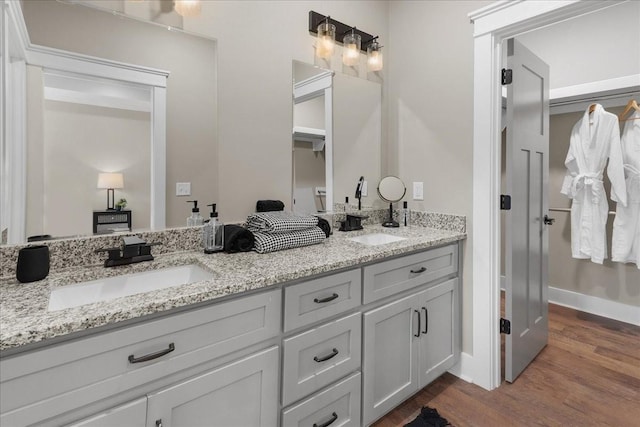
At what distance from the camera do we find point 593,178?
2600 millimetres

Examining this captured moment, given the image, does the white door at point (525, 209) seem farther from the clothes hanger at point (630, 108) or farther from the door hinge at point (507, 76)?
the clothes hanger at point (630, 108)

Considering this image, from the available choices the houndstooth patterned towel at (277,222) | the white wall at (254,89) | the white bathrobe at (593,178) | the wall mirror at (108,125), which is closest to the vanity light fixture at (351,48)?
the white wall at (254,89)

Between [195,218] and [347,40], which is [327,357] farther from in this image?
[347,40]

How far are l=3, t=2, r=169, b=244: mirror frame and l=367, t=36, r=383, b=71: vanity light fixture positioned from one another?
1.40 m

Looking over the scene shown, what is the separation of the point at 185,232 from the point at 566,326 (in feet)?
10.2

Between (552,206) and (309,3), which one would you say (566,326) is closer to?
(552,206)

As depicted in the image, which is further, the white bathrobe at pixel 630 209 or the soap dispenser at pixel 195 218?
the white bathrobe at pixel 630 209

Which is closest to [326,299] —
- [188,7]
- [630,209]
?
[188,7]

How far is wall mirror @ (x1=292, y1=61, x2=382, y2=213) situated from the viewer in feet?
6.51

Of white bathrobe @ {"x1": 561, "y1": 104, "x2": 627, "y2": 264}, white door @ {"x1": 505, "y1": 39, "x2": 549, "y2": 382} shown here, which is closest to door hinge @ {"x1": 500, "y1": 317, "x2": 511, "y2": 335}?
white door @ {"x1": 505, "y1": 39, "x2": 549, "y2": 382}

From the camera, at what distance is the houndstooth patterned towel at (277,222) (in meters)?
1.55

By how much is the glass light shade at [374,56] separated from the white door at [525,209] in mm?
793

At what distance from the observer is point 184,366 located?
954mm

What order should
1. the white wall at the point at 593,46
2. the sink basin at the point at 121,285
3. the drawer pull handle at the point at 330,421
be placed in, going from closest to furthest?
the sink basin at the point at 121,285, the drawer pull handle at the point at 330,421, the white wall at the point at 593,46
